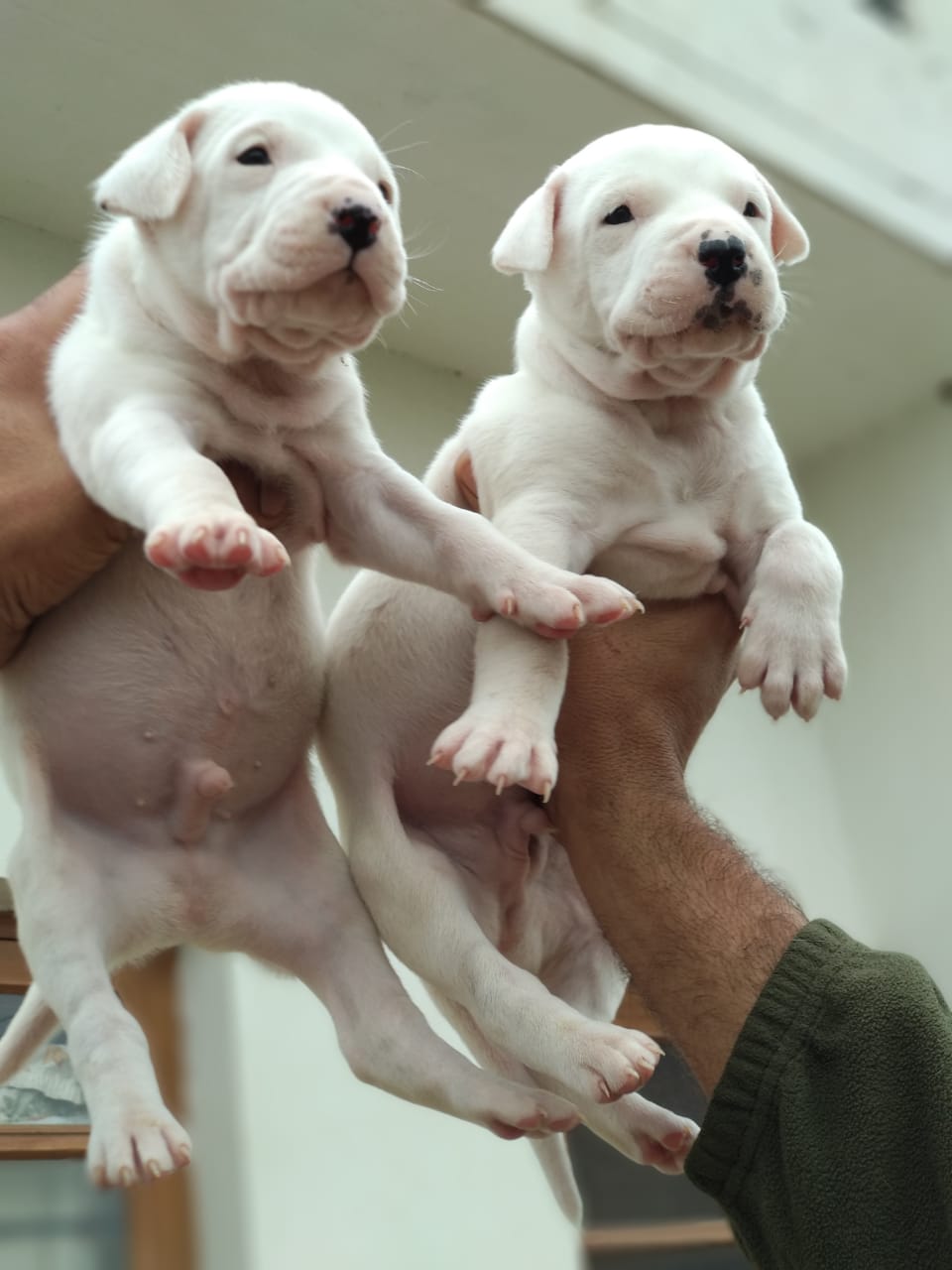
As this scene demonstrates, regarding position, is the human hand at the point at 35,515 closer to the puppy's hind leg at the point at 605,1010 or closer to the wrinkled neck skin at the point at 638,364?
the wrinkled neck skin at the point at 638,364

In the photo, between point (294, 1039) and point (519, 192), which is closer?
point (294, 1039)

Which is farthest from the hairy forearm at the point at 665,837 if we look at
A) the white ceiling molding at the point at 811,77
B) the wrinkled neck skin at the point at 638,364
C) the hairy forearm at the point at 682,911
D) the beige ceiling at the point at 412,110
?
the white ceiling molding at the point at 811,77

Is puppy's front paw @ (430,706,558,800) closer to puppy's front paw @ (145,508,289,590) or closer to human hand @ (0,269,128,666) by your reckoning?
puppy's front paw @ (145,508,289,590)

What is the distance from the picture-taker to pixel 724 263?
1616 millimetres

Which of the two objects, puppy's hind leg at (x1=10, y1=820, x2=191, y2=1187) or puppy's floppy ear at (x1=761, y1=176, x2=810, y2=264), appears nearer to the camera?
puppy's hind leg at (x1=10, y1=820, x2=191, y2=1187)

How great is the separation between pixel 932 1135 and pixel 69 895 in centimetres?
85

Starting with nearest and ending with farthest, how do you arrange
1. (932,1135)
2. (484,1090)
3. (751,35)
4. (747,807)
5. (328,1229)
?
(932,1135)
(484,1090)
(328,1229)
(751,35)
(747,807)

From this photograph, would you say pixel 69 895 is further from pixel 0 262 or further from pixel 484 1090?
pixel 0 262

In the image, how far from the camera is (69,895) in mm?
1526

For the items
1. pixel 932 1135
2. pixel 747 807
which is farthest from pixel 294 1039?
pixel 932 1135

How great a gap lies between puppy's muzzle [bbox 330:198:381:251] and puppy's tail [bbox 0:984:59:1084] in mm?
886

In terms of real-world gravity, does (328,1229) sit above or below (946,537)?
below

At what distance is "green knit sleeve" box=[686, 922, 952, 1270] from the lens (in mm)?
1258

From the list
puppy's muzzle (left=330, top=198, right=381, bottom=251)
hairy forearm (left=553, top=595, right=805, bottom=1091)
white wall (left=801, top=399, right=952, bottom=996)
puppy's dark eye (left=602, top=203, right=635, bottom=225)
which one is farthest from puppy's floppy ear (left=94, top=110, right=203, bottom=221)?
white wall (left=801, top=399, right=952, bottom=996)
